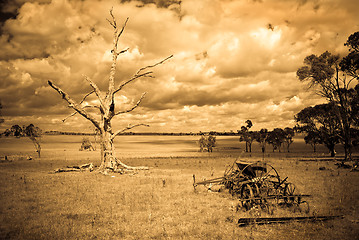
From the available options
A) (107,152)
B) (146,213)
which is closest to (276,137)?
(107,152)

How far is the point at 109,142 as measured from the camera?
796 inches

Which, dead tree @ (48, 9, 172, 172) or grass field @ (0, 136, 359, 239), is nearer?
grass field @ (0, 136, 359, 239)

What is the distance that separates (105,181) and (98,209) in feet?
22.4

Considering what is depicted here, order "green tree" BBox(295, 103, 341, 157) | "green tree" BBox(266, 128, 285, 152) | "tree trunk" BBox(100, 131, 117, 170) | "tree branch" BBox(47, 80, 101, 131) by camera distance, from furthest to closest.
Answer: "green tree" BBox(266, 128, 285, 152) < "green tree" BBox(295, 103, 341, 157) < "tree trunk" BBox(100, 131, 117, 170) < "tree branch" BBox(47, 80, 101, 131)

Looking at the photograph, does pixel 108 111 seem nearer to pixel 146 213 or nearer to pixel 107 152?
pixel 107 152

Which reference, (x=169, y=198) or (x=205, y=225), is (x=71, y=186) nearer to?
(x=169, y=198)

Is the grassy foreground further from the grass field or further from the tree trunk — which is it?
the tree trunk

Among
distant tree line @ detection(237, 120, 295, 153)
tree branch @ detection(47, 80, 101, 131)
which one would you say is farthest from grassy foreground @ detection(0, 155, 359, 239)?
distant tree line @ detection(237, 120, 295, 153)

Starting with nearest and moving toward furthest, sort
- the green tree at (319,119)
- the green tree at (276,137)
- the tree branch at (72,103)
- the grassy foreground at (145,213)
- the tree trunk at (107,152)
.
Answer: the grassy foreground at (145,213) < the tree branch at (72,103) < the tree trunk at (107,152) < the green tree at (319,119) < the green tree at (276,137)

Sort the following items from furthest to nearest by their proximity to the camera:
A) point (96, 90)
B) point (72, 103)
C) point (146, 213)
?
point (96, 90), point (72, 103), point (146, 213)

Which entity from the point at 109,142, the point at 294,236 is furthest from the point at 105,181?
the point at 294,236

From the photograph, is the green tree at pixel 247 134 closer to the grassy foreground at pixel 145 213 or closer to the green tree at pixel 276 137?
the green tree at pixel 276 137

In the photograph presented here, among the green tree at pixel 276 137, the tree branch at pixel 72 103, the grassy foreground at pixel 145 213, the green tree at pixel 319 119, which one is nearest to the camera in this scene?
the grassy foreground at pixel 145 213

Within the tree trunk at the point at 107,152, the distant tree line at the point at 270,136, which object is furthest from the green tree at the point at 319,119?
the tree trunk at the point at 107,152
